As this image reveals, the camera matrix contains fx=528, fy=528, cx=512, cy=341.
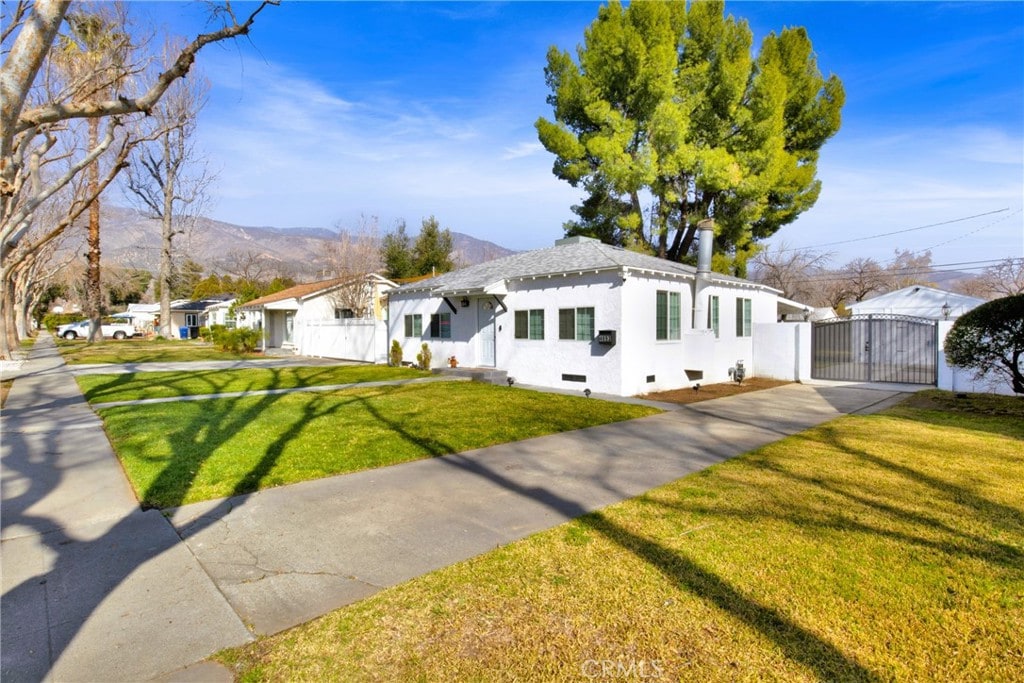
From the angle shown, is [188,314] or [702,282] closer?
[702,282]

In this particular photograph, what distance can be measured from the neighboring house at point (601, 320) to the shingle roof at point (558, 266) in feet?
0.20

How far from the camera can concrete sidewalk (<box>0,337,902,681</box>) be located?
2.96 meters

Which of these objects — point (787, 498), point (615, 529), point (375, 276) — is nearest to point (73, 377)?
point (375, 276)

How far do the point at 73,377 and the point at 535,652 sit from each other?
18353 mm

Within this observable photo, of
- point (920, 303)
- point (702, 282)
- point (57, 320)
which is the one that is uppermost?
point (57, 320)

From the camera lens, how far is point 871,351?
17.3 meters

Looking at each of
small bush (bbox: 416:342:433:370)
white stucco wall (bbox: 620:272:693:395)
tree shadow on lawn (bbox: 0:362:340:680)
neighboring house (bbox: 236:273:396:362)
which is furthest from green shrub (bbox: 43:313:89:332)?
white stucco wall (bbox: 620:272:693:395)

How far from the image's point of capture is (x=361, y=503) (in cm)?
515

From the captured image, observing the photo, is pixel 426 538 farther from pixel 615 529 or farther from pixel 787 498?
pixel 787 498

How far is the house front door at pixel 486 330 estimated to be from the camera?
16109 mm

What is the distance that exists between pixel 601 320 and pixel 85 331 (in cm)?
4628

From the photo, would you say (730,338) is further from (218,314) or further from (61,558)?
(218,314)

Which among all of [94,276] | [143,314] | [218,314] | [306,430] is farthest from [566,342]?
[143,314]

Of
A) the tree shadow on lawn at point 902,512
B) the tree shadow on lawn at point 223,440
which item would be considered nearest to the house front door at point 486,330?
the tree shadow on lawn at point 223,440
